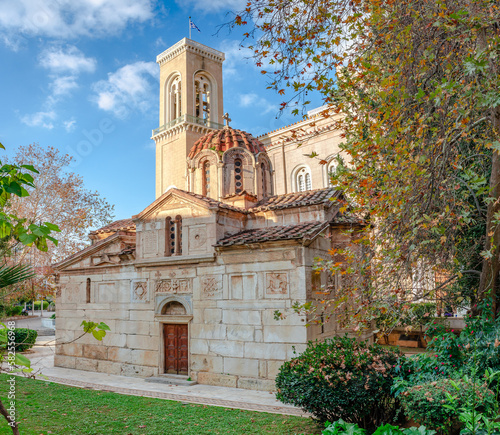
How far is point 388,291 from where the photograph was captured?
558 centimetres

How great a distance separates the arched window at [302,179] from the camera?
2920 centimetres

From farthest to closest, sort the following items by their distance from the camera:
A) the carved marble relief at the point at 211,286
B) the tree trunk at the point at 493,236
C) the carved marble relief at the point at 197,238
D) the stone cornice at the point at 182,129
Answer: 1. the stone cornice at the point at 182,129
2. the carved marble relief at the point at 197,238
3. the carved marble relief at the point at 211,286
4. the tree trunk at the point at 493,236

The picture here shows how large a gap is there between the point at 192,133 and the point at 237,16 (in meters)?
29.1

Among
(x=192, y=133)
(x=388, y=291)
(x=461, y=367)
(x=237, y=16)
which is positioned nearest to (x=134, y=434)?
(x=388, y=291)

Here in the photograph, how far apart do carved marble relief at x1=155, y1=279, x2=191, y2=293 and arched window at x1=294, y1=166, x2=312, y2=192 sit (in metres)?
18.5

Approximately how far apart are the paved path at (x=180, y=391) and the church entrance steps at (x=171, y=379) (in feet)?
0.52

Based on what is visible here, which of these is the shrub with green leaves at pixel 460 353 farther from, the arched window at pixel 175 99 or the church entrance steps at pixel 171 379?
the arched window at pixel 175 99

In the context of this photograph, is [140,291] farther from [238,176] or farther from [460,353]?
[460,353]

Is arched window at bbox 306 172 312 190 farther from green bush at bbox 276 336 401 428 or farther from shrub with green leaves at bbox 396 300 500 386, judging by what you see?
shrub with green leaves at bbox 396 300 500 386

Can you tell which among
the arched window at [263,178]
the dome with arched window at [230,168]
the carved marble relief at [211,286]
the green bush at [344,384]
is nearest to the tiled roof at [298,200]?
the dome with arched window at [230,168]

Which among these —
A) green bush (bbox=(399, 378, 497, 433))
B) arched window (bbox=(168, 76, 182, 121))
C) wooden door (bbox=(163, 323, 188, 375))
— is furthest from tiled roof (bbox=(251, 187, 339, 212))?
arched window (bbox=(168, 76, 182, 121))

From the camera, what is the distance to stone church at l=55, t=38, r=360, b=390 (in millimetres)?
10148

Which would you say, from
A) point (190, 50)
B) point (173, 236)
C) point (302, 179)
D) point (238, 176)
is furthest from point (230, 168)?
point (190, 50)

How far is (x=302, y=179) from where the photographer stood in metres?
29.7
